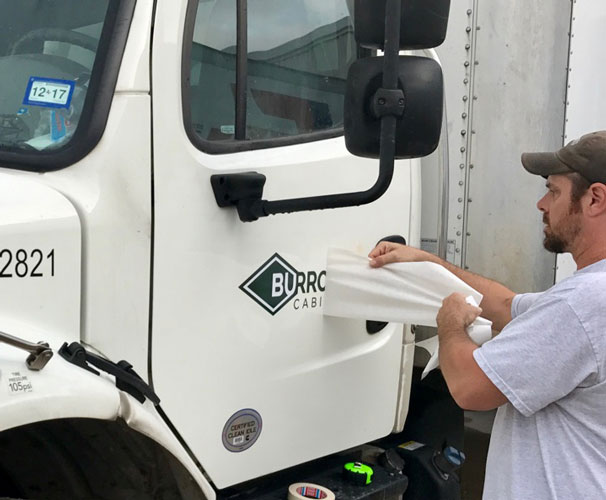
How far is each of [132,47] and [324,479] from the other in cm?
138

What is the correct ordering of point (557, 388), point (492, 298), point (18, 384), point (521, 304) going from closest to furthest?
point (18, 384) < point (557, 388) < point (521, 304) < point (492, 298)

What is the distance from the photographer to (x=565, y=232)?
229cm

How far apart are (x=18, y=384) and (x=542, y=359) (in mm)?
1115

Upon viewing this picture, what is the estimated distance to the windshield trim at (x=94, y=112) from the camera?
6.86ft

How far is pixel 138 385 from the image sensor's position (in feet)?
6.82

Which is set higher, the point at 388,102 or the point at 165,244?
the point at 388,102

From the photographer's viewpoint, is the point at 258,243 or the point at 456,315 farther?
the point at 258,243

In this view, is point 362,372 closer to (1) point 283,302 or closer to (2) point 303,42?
(1) point 283,302

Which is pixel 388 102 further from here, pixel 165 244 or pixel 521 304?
pixel 521 304

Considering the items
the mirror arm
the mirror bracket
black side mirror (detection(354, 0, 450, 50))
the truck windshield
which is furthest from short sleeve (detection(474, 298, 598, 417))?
the truck windshield

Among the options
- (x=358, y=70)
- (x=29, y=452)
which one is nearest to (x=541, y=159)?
(x=358, y=70)

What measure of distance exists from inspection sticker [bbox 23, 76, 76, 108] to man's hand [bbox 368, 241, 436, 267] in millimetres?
1009

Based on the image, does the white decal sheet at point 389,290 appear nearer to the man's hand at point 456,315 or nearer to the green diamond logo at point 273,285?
the green diamond logo at point 273,285

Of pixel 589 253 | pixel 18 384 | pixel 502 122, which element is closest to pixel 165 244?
pixel 18 384
